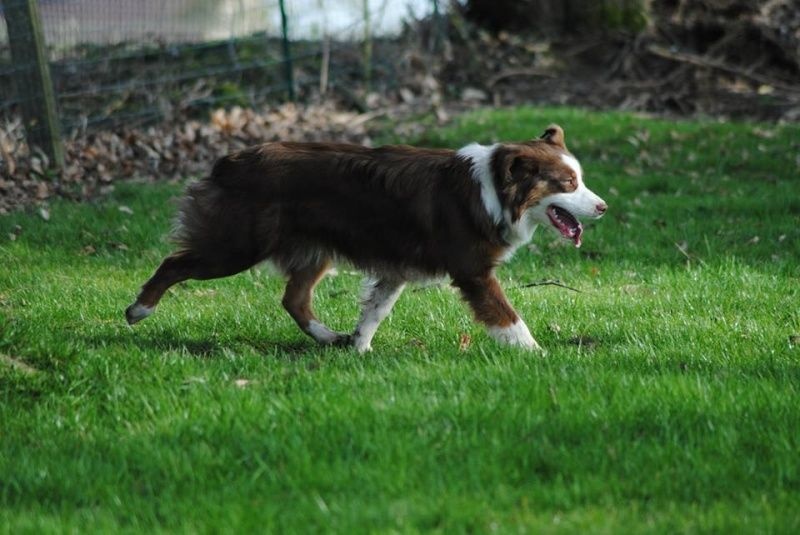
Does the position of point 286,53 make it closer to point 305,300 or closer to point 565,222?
point 305,300

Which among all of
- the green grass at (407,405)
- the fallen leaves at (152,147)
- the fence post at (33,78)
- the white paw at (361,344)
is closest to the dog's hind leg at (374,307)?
the white paw at (361,344)

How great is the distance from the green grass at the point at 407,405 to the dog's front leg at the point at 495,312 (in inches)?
6.9

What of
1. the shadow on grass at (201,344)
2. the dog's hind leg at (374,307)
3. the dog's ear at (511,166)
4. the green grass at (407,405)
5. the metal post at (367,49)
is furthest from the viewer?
the metal post at (367,49)

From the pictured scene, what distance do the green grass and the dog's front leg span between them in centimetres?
18

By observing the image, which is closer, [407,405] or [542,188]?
[407,405]

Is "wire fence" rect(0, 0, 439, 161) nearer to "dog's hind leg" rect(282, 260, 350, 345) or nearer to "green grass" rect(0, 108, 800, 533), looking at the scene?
"green grass" rect(0, 108, 800, 533)

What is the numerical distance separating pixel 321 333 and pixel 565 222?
1598mm

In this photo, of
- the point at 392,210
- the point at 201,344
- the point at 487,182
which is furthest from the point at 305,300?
the point at 487,182

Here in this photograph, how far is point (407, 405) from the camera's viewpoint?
494 cm

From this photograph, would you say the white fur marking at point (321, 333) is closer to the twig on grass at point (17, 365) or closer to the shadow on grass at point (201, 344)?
the shadow on grass at point (201, 344)

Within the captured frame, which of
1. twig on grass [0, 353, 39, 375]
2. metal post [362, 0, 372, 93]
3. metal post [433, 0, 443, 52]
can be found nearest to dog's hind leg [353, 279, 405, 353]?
twig on grass [0, 353, 39, 375]

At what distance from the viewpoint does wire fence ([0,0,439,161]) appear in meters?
11.7

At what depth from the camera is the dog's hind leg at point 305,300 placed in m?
6.78

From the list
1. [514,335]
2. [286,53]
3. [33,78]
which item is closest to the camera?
[514,335]
